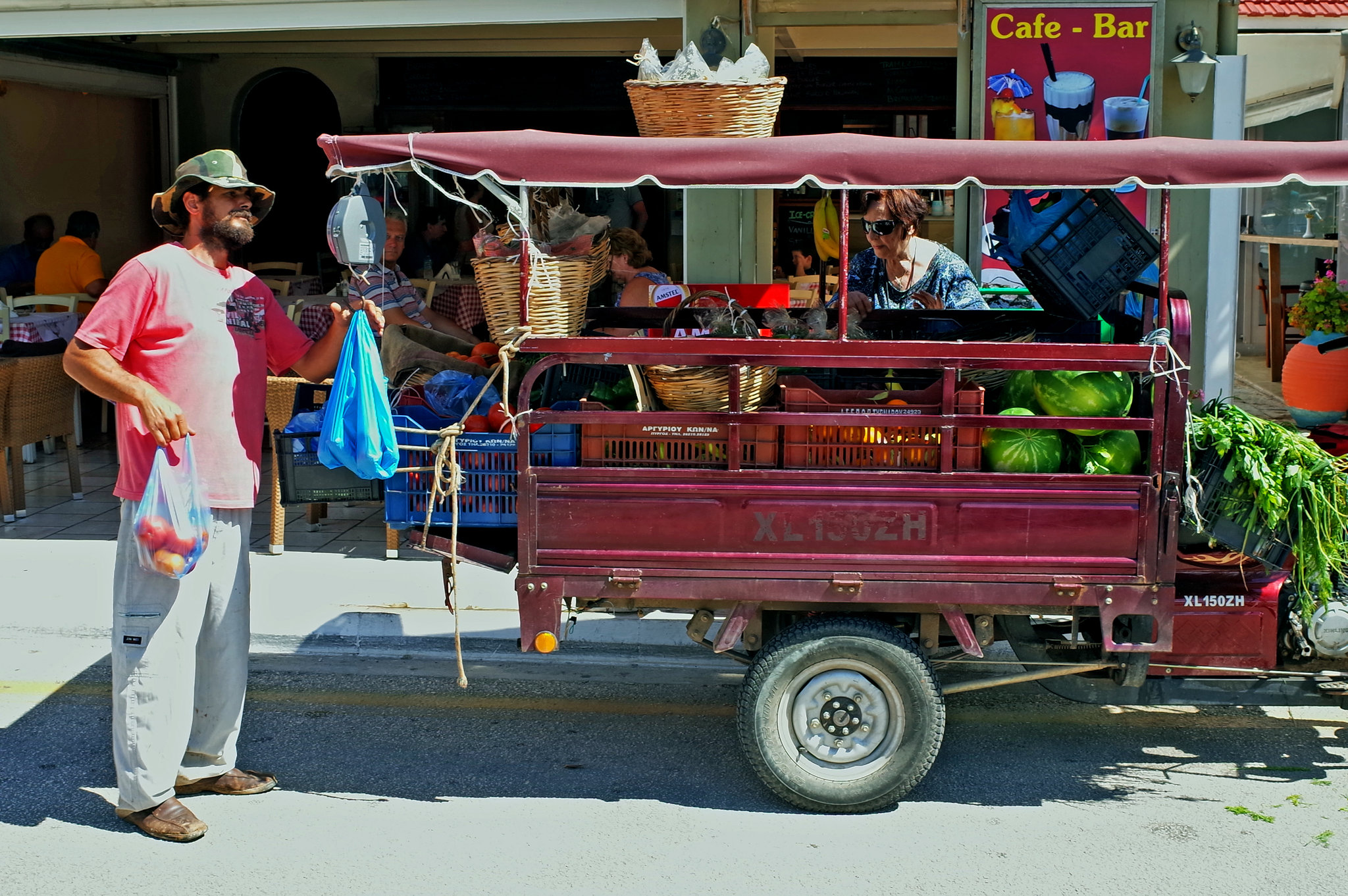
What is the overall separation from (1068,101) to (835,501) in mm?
4173

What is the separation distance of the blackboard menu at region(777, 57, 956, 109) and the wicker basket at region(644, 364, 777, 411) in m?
7.97

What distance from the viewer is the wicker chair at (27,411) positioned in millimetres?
8422

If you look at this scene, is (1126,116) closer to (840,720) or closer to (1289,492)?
(1289,492)

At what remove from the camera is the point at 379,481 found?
4.90 meters

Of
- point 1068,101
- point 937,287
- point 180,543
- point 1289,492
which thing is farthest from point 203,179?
point 1068,101

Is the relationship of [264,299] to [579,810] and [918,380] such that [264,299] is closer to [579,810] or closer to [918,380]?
[579,810]

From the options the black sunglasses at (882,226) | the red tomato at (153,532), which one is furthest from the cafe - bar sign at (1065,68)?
the red tomato at (153,532)

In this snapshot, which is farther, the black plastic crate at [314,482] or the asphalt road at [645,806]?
the black plastic crate at [314,482]

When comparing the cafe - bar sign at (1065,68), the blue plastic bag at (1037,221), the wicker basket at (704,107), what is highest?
the cafe - bar sign at (1065,68)

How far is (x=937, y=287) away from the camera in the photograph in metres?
6.29

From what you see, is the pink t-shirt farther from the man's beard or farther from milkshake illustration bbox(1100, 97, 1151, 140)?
milkshake illustration bbox(1100, 97, 1151, 140)

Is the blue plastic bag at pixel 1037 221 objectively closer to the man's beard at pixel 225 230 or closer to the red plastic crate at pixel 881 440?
the red plastic crate at pixel 881 440

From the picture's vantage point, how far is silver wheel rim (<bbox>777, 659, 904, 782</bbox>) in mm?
4445

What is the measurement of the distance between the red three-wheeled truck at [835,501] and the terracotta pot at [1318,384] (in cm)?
564
